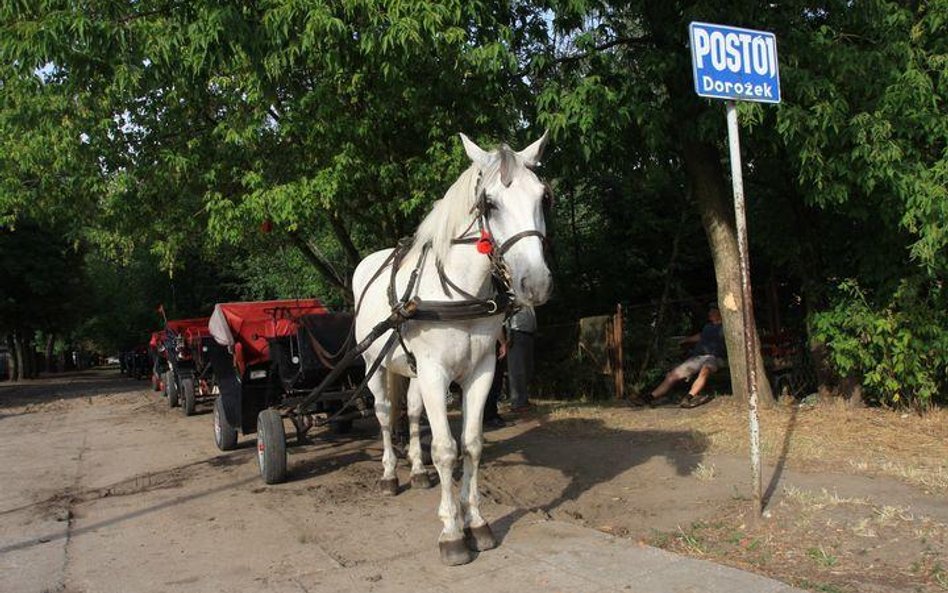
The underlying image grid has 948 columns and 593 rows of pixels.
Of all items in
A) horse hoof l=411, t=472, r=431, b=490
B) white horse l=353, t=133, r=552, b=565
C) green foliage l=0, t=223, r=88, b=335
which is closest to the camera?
white horse l=353, t=133, r=552, b=565

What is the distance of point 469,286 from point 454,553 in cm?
160

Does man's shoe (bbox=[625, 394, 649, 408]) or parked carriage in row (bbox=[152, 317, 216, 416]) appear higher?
parked carriage in row (bbox=[152, 317, 216, 416])

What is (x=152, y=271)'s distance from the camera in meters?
36.9

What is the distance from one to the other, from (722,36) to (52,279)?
3184 centimetres

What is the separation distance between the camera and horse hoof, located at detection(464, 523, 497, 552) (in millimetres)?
4461

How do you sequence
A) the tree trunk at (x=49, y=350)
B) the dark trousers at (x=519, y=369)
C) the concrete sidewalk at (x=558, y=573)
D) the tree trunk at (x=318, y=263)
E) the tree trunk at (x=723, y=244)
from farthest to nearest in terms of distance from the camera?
the tree trunk at (x=49, y=350) < the tree trunk at (x=318, y=263) < the dark trousers at (x=519, y=369) < the tree trunk at (x=723, y=244) < the concrete sidewalk at (x=558, y=573)

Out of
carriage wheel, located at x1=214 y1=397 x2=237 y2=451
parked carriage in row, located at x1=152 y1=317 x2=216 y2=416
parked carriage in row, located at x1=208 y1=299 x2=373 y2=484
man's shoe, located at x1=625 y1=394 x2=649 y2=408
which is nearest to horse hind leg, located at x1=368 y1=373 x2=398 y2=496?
parked carriage in row, located at x1=208 y1=299 x2=373 y2=484

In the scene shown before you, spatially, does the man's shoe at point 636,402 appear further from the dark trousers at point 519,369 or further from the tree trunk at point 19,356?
the tree trunk at point 19,356

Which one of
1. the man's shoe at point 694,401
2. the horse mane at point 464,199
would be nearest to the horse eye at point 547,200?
the horse mane at point 464,199

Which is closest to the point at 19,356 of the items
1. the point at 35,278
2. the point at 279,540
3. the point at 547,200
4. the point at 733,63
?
the point at 35,278

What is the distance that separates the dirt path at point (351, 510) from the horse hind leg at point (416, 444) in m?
0.19

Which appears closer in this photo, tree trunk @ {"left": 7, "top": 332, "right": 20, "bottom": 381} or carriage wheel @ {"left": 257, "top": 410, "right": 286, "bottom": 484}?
carriage wheel @ {"left": 257, "top": 410, "right": 286, "bottom": 484}

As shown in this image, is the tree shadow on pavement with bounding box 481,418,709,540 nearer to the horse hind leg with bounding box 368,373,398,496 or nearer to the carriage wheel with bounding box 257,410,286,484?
the horse hind leg with bounding box 368,373,398,496

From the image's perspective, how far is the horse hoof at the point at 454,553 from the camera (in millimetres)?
4223
